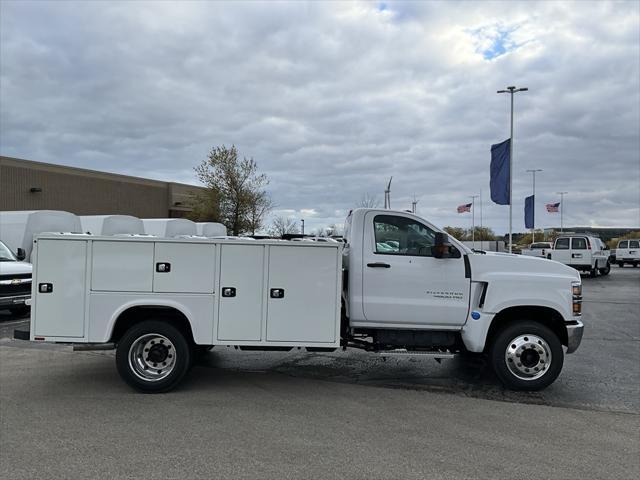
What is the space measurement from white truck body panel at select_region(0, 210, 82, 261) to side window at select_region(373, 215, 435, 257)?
14352 mm

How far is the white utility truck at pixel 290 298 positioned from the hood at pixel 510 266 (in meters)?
0.01

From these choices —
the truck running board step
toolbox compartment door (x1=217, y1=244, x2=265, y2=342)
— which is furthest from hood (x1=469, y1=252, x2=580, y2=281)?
toolbox compartment door (x1=217, y1=244, x2=265, y2=342)

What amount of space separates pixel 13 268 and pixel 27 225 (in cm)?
565

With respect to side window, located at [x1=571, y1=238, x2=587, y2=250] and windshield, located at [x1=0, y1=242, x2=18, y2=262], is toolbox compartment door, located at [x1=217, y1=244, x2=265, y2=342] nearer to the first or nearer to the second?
windshield, located at [x1=0, y1=242, x2=18, y2=262]

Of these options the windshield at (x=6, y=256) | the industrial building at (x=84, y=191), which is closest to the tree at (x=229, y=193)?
the industrial building at (x=84, y=191)

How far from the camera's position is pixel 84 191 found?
50.2 m

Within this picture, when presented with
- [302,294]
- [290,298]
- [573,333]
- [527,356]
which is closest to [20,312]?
[290,298]

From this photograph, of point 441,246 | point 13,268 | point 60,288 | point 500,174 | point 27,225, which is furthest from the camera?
point 500,174

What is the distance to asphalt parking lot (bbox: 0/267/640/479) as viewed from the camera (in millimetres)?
4188

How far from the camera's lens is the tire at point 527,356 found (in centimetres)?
626

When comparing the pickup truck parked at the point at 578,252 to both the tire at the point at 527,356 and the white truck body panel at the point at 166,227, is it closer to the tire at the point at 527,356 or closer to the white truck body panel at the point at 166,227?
the white truck body panel at the point at 166,227

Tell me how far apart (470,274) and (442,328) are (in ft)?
2.48

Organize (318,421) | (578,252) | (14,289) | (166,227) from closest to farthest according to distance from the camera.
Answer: (318,421), (14,289), (166,227), (578,252)

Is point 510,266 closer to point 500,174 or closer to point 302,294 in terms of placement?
point 302,294
